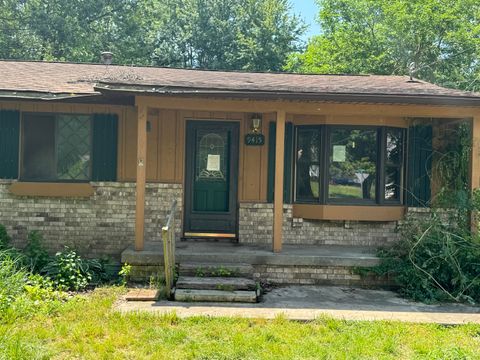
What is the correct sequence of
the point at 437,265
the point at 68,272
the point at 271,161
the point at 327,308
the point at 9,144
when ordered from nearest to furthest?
1. the point at 327,308
2. the point at 68,272
3. the point at 437,265
4. the point at 9,144
5. the point at 271,161

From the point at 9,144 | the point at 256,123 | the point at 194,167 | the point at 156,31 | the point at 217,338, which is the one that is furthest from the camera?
the point at 156,31

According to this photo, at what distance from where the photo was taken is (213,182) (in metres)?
7.80

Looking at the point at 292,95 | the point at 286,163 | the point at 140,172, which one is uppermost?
the point at 292,95

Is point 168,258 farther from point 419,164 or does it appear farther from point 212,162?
point 419,164

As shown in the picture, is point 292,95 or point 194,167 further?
point 194,167

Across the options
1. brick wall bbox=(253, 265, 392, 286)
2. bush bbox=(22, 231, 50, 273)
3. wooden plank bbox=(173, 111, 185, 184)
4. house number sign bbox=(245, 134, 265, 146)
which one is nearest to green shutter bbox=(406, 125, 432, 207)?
brick wall bbox=(253, 265, 392, 286)

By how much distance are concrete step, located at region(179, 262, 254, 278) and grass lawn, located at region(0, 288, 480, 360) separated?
1474 mm

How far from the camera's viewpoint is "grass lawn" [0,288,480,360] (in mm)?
3799

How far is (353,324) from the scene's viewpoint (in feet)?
15.0

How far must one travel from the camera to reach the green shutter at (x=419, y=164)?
7527mm

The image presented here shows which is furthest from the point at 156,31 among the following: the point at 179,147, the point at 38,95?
the point at 38,95

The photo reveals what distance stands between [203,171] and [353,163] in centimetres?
269

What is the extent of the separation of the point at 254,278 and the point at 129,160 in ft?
9.98

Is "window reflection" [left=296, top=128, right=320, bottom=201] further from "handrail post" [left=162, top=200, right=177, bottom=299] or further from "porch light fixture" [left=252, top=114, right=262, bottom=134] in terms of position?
"handrail post" [left=162, top=200, right=177, bottom=299]
